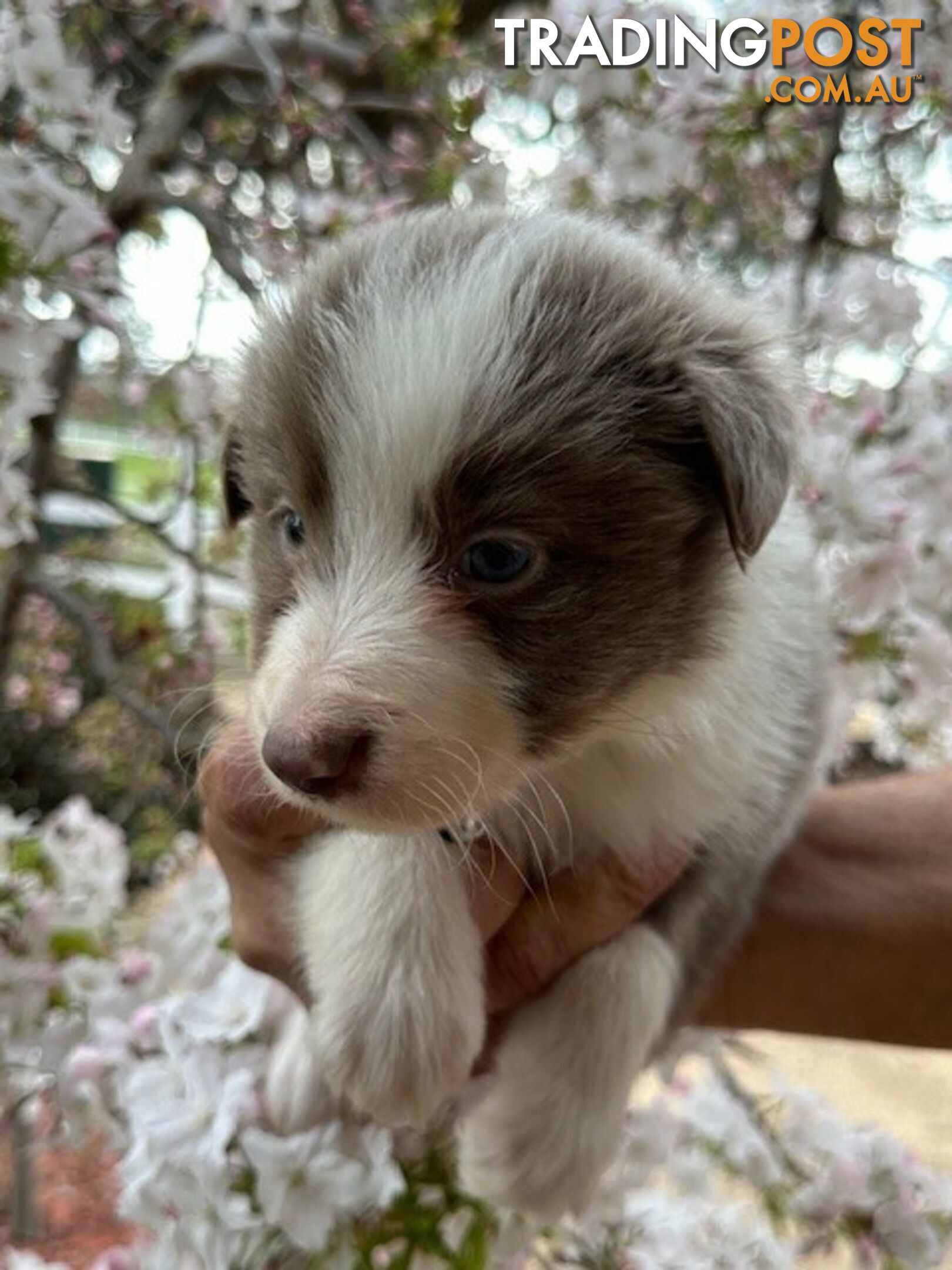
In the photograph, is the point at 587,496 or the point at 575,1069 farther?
the point at 575,1069

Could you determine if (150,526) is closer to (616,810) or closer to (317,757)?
(616,810)

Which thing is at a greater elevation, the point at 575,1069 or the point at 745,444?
the point at 745,444

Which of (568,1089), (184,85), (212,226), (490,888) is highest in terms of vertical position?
(184,85)

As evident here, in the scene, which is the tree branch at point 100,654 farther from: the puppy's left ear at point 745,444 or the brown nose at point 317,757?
the puppy's left ear at point 745,444

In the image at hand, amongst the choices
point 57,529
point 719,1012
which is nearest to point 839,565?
point 719,1012

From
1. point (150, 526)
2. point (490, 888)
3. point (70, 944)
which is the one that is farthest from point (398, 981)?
point (150, 526)

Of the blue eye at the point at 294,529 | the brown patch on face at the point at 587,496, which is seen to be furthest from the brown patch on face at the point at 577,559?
the blue eye at the point at 294,529

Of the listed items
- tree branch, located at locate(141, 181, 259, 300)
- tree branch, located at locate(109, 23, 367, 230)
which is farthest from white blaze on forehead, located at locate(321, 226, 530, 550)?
tree branch, located at locate(109, 23, 367, 230)
